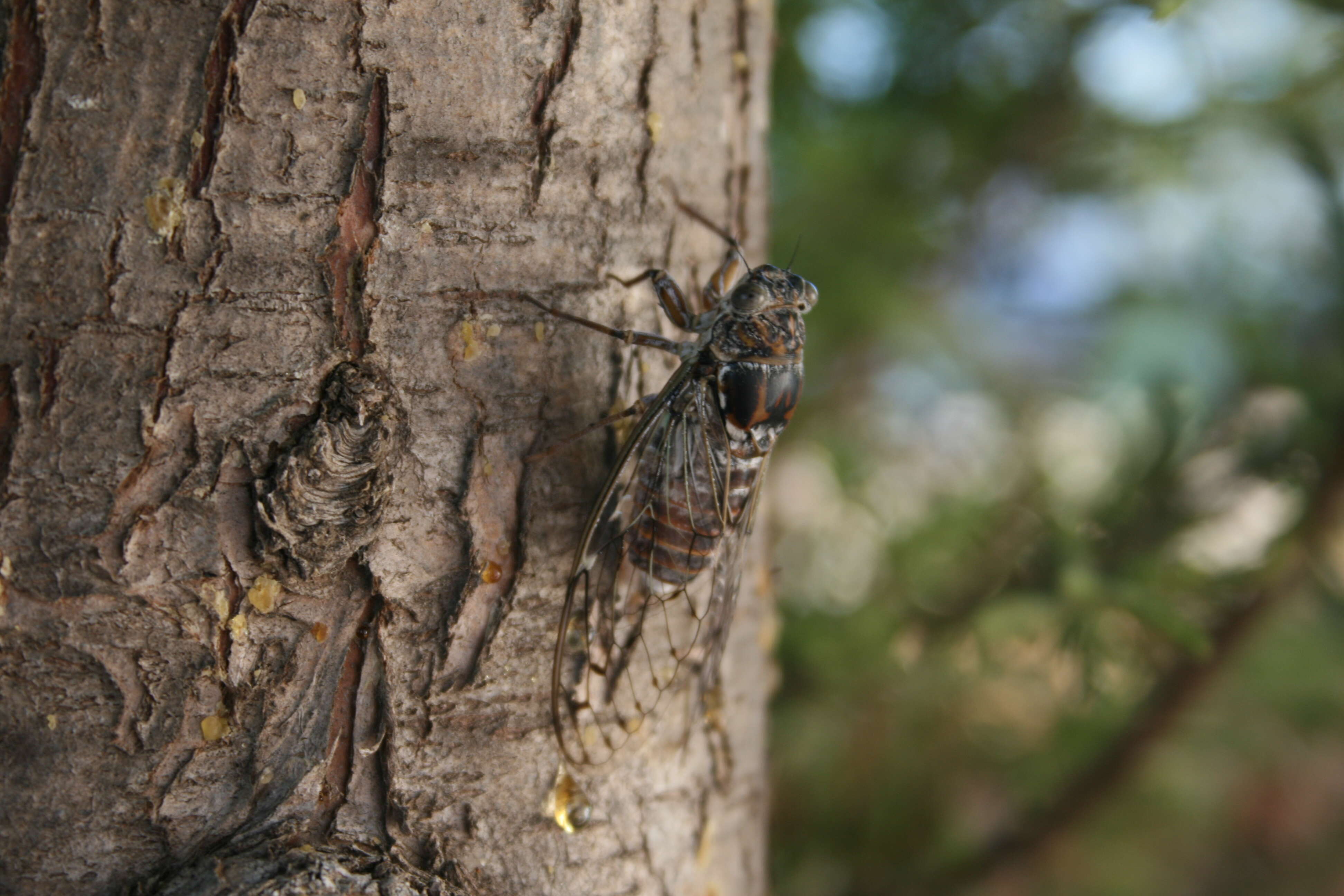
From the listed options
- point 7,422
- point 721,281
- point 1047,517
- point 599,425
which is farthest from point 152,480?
point 1047,517

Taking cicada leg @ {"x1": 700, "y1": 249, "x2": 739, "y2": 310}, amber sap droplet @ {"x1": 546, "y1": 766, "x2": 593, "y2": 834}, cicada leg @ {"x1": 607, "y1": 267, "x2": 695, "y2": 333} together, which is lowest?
amber sap droplet @ {"x1": 546, "y1": 766, "x2": 593, "y2": 834}

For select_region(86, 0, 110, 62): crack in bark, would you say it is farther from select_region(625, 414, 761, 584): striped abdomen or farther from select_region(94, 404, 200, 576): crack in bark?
select_region(625, 414, 761, 584): striped abdomen

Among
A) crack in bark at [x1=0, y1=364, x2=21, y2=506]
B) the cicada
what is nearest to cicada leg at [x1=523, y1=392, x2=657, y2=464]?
the cicada

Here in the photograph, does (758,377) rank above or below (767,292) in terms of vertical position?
below

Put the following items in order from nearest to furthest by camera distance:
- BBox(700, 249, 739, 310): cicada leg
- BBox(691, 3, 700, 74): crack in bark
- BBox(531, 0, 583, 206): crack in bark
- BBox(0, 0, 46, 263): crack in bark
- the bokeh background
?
BBox(0, 0, 46, 263): crack in bark
BBox(531, 0, 583, 206): crack in bark
BBox(691, 3, 700, 74): crack in bark
BBox(700, 249, 739, 310): cicada leg
the bokeh background

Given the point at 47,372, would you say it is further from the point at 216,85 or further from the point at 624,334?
the point at 624,334

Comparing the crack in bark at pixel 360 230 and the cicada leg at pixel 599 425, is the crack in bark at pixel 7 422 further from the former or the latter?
the cicada leg at pixel 599 425
